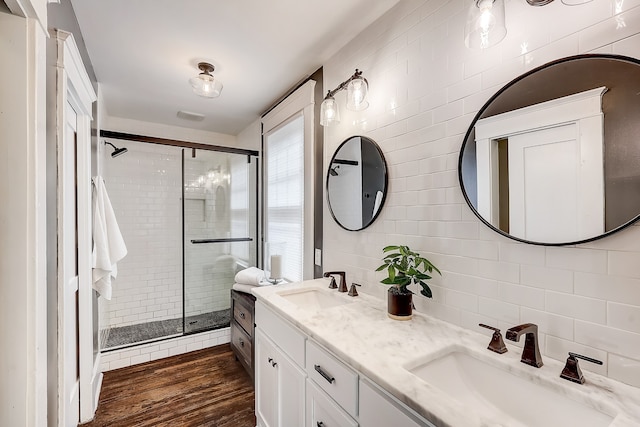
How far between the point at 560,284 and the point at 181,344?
306 centimetres

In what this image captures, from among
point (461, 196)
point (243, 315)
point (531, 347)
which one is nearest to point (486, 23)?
point (461, 196)

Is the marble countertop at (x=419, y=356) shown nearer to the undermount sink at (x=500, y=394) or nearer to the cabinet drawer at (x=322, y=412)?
the undermount sink at (x=500, y=394)

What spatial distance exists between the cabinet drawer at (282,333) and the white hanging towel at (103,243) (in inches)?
46.1

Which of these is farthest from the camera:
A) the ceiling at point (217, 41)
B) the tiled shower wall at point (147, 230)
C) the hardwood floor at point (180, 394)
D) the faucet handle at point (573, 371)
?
the tiled shower wall at point (147, 230)

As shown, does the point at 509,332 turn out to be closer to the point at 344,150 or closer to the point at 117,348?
the point at 344,150

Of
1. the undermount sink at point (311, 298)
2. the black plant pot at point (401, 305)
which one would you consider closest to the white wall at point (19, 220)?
the undermount sink at point (311, 298)

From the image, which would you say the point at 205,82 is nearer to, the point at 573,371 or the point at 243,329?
the point at 243,329

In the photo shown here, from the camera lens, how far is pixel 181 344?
286 centimetres

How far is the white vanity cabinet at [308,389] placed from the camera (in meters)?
0.89

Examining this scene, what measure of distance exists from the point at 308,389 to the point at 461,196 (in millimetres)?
1055

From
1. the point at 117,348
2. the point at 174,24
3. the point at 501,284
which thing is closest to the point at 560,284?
the point at 501,284

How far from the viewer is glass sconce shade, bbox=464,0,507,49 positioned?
0.96 meters

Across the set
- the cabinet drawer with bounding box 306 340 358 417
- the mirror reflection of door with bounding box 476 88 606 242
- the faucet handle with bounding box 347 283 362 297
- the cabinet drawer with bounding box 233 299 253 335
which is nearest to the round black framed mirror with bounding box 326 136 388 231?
the faucet handle with bounding box 347 283 362 297

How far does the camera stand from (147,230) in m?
3.53
